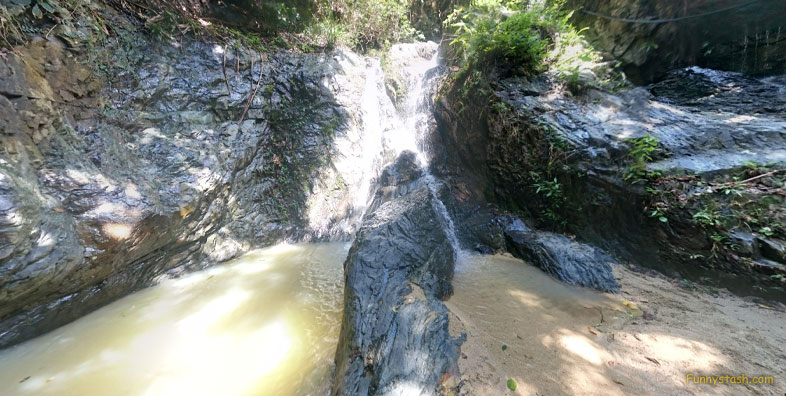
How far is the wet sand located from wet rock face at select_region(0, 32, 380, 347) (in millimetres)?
4044

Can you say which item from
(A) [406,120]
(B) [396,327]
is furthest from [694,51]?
(B) [396,327]

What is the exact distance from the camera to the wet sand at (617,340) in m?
1.65

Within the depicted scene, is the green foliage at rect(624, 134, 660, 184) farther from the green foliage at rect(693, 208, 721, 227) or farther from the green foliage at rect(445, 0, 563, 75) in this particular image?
the green foliage at rect(445, 0, 563, 75)

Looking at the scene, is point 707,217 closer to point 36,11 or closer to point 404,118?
A: point 404,118

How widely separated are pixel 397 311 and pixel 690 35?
6.54 m

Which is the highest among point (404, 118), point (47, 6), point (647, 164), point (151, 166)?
point (47, 6)

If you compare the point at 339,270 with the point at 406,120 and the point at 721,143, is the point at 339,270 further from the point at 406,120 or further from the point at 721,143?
the point at 721,143

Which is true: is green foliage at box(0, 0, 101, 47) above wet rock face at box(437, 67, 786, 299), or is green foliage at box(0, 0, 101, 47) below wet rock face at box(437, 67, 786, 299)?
above

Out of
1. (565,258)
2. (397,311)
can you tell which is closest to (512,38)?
(565,258)

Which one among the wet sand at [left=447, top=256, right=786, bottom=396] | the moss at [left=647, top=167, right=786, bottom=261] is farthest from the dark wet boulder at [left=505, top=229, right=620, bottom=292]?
the moss at [left=647, top=167, right=786, bottom=261]

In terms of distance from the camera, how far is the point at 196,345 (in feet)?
8.96

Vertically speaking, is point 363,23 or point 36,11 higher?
point 363,23

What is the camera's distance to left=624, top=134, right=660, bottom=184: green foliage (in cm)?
317

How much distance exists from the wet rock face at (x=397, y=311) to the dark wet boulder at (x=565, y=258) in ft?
3.98
